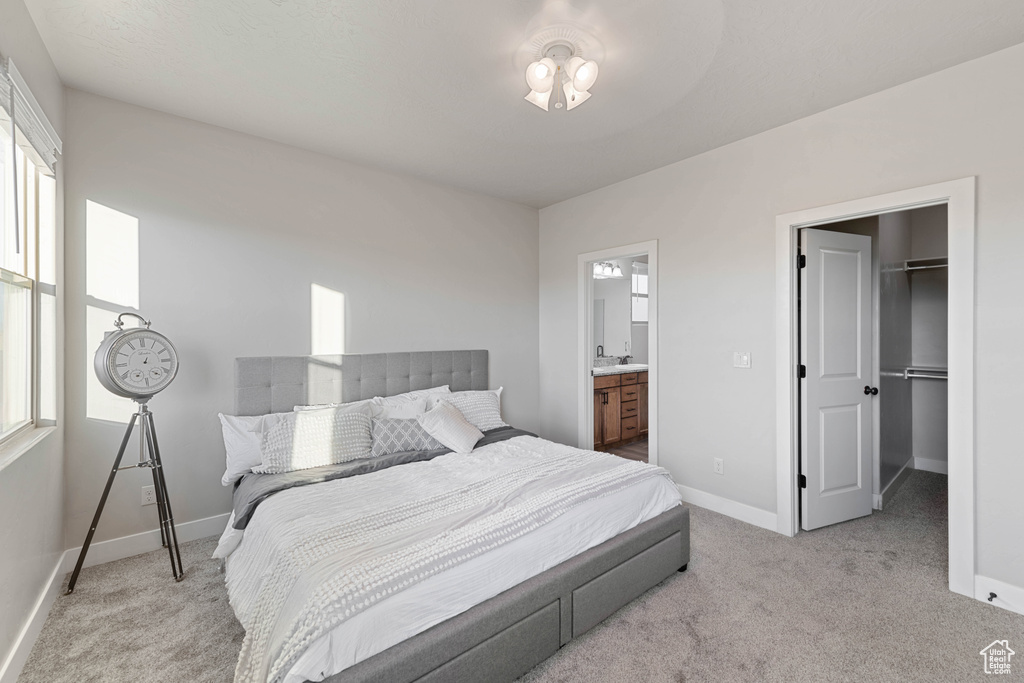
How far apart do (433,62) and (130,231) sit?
2145 mm

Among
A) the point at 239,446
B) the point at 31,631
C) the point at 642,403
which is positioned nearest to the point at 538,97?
the point at 239,446

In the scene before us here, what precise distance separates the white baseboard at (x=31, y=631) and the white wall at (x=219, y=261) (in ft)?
1.21

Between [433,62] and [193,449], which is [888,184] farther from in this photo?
[193,449]

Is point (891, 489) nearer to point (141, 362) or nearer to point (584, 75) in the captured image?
point (584, 75)

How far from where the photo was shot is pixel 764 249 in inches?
125

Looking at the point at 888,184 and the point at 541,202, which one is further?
the point at 541,202

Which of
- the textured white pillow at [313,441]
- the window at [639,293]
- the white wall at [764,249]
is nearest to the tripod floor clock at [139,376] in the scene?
the textured white pillow at [313,441]

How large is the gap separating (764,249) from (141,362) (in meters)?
3.96

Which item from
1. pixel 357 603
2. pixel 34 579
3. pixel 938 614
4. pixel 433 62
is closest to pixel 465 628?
pixel 357 603

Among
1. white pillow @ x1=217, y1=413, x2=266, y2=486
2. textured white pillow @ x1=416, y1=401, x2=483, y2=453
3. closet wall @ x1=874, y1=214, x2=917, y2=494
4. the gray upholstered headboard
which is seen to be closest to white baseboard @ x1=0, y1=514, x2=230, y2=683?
white pillow @ x1=217, y1=413, x2=266, y2=486

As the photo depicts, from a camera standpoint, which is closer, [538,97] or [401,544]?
[401,544]

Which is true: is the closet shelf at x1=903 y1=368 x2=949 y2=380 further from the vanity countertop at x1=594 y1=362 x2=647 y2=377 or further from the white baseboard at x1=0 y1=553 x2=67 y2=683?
the white baseboard at x1=0 y1=553 x2=67 y2=683

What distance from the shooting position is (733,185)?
3.34 m

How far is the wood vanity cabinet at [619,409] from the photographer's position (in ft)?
16.7
